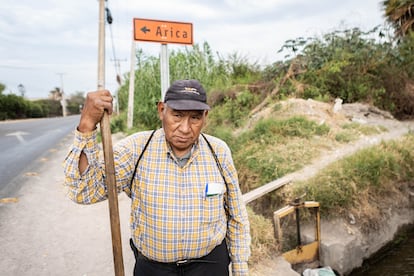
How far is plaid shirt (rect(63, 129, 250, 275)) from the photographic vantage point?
1351 millimetres

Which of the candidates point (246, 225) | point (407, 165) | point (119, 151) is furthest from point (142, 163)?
point (407, 165)

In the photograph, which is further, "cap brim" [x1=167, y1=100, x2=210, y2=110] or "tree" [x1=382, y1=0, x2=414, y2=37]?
"tree" [x1=382, y1=0, x2=414, y2=37]

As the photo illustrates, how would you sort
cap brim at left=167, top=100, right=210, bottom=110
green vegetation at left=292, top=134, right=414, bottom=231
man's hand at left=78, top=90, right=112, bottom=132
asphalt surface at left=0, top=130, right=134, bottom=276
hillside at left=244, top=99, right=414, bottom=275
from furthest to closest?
hillside at left=244, top=99, right=414, bottom=275, green vegetation at left=292, top=134, right=414, bottom=231, asphalt surface at left=0, top=130, right=134, bottom=276, cap brim at left=167, top=100, right=210, bottom=110, man's hand at left=78, top=90, right=112, bottom=132

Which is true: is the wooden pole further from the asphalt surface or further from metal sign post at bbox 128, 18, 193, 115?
metal sign post at bbox 128, 18, 193, 115

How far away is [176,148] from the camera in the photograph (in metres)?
1.44

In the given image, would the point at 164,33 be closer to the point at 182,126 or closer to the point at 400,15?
the point at 182,126

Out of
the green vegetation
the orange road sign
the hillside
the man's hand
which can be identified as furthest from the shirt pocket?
the hillside

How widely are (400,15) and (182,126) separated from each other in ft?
41.9

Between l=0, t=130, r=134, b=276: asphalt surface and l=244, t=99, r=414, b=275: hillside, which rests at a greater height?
l=244, t=99, r=414, b=275: hillside

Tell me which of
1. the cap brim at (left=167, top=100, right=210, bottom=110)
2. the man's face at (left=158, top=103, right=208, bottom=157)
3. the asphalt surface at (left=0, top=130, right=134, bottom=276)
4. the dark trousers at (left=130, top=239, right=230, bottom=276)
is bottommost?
the asphalt surface at (left=0, top=130, right=134, bottom=276)

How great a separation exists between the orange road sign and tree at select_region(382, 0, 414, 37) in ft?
33.6

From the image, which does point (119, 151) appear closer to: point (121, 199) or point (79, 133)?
point (79, 133)

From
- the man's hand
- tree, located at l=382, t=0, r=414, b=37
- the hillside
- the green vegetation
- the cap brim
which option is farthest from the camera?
tree, located at l=382, t=0, r=414, b=37

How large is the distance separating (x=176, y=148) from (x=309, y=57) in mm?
9777
